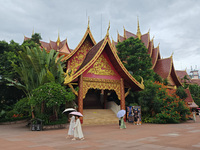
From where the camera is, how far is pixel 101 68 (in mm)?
13570

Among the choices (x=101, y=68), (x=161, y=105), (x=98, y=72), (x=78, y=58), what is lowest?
(x=161, y=105)

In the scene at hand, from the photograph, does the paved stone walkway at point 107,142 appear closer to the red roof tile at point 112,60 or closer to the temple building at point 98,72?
the temple building at point 98,72

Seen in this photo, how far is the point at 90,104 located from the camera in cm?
1858

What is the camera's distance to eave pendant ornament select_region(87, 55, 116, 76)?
13.3m

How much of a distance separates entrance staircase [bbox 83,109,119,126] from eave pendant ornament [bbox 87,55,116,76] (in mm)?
3257

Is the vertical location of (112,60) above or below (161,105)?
above

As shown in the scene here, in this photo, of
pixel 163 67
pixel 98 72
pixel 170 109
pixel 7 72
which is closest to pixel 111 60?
pixel 98 72

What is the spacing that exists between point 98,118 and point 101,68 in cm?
387

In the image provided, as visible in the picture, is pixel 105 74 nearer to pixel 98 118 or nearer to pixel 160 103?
pixel 98 118

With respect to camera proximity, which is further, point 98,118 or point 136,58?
point 136,58

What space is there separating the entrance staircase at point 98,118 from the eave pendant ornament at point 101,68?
3257 millimetres

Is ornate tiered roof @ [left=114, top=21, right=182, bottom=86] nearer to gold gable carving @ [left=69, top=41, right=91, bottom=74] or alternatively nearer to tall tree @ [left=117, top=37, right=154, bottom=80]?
tall tree @ [left=117, top=37, right=154, bottom=80]

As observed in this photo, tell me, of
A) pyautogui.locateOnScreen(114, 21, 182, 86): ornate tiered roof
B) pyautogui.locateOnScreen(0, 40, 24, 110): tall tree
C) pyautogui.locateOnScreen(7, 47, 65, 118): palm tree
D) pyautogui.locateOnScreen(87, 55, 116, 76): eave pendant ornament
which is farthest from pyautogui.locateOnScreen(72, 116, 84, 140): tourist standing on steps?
pyautogui.locateOnScreen(114, 21, 182, 86): ornate tiered roof

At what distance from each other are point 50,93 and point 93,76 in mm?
4374
